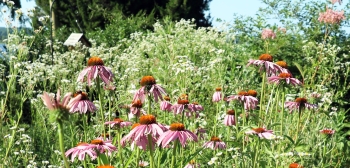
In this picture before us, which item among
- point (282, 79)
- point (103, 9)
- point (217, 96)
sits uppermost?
point (103, 9)

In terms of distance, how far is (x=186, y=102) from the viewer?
2.51 meters

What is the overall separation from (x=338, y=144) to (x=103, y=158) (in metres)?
2.49

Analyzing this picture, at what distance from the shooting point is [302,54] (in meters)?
6.84

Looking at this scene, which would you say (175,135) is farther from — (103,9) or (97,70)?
(103,9)

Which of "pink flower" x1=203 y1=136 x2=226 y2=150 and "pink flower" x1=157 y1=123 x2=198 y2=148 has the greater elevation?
"pink flower" x1=157 y1=123 x2=198 y2=148

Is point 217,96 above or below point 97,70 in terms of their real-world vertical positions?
below

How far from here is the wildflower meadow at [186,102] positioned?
2.01 metres

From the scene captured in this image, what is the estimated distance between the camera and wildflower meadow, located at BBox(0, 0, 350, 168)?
2012 millimetres

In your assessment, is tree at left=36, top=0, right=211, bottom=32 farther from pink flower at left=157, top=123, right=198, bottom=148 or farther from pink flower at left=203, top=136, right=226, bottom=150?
pink flower at left=157, top=123, right=198, bottom=148

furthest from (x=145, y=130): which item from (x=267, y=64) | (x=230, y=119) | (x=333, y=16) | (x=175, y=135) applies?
(x=333, y=16)

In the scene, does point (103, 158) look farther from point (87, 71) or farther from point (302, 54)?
point (302, 54)

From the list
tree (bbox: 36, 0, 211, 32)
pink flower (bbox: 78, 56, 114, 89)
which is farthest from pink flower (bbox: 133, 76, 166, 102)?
tree (bbox: 36, 0, 211, 32)

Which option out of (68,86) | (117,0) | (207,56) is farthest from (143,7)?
(68,86)

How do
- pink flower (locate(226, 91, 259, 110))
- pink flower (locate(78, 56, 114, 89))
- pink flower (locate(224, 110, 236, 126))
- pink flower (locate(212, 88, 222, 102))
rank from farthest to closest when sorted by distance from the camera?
pink flower (locate(212, 88, 222, 102)) → pink flower (locate(224, 110, 236, 126)) → pink flower (locate(226, 91, 259, 110)) → pink flower (locate(78, 56, 114, 89))
